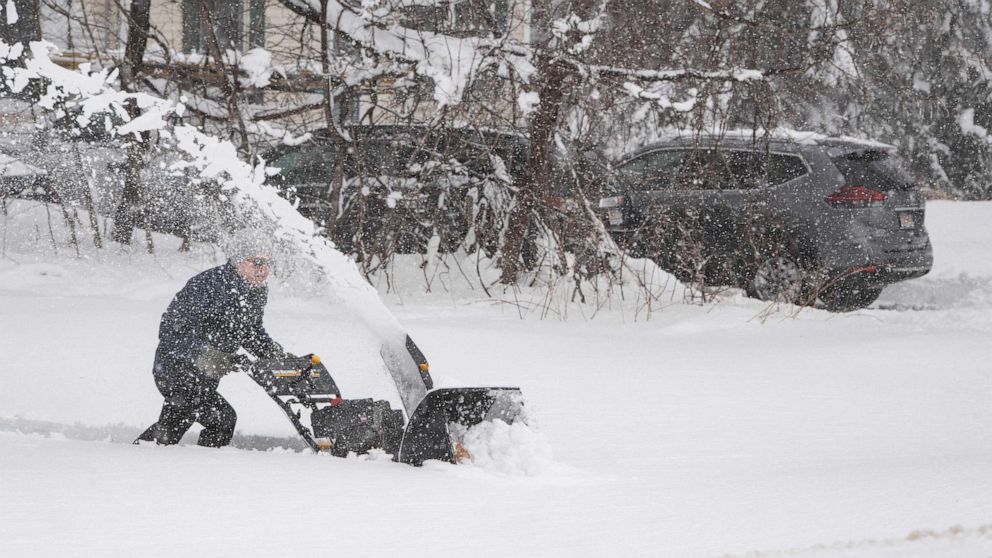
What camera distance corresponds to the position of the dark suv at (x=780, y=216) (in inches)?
322

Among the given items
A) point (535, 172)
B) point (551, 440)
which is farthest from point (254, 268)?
point (535, 172)

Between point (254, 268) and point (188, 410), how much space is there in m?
0.77

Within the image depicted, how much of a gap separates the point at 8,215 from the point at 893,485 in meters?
9.01

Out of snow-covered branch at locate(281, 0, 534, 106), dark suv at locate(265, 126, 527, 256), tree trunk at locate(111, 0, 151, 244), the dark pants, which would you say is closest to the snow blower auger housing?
the dark pants

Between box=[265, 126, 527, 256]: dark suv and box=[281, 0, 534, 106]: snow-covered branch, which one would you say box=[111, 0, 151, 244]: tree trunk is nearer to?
box=[265, 126, 527, 256]: dark suv

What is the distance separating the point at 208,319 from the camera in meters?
4.14

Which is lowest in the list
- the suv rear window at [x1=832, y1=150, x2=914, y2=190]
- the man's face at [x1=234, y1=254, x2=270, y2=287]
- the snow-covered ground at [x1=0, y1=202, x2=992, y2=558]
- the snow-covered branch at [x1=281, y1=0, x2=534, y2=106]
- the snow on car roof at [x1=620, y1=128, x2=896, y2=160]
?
the snow-covered ground at [x1=0, y1=202, x2=992, y2=558]

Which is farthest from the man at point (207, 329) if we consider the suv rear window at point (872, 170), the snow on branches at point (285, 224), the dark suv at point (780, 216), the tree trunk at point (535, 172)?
the suv rear window at point (872, 170)

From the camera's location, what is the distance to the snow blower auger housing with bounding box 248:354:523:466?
371cm

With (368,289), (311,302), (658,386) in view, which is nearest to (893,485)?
(658,386)

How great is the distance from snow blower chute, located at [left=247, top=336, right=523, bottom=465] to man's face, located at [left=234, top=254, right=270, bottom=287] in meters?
0.42

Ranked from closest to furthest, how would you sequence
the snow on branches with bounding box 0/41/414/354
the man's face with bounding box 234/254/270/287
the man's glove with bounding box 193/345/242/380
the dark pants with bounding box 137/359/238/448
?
the man's glove with bounding box 193/345/242/380
the man's face with bounding box 234/254/270/287
the dark pants with bounding box 137/359/238/448
the snow on branches with bounding box 0/41/414/354

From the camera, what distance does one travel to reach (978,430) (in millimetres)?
4535

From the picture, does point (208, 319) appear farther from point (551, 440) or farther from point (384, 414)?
point (551, 440)
